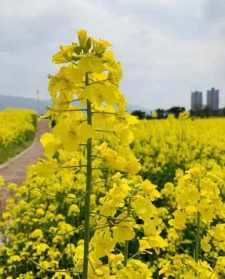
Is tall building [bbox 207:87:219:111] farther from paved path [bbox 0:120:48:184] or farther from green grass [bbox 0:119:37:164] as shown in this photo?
paved path [bbox 0:120:48:184]

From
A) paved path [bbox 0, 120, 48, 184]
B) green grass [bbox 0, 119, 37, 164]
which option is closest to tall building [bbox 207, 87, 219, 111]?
green grass [bbox 0, 119, 37, 164]

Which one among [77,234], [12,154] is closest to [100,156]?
[77,234]

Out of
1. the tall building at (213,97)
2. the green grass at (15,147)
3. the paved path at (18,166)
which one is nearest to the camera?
the paved path at (18,166)

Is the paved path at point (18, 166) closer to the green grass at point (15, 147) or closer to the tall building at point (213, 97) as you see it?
the green grass at point (15, 147)

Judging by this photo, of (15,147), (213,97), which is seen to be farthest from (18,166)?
(213,97)

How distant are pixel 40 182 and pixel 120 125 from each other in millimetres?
4681

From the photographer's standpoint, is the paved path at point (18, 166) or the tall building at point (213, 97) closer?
the paved path at point (18, 166)

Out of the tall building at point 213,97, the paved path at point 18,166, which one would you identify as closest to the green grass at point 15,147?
the paved path at point 18,166

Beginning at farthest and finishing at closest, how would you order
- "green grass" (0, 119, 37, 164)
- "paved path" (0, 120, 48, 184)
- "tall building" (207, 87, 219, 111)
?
"tall building" (207, 87, 219, 111) < "green grass" (0, 119, 37, 164) < "paved path" (0, 120, 48, 184)

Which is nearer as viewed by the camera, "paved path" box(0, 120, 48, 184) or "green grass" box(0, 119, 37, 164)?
"paved path" box(0, 120, 48, 184)

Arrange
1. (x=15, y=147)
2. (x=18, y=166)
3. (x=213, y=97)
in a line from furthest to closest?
(x=213, y=97) → (x=15, y=147) → (x=18, y=166)

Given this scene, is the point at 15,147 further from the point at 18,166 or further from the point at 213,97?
the point at 213,97

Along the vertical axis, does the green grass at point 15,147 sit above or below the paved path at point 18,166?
above

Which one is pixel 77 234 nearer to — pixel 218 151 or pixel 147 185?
pixel 147 185
